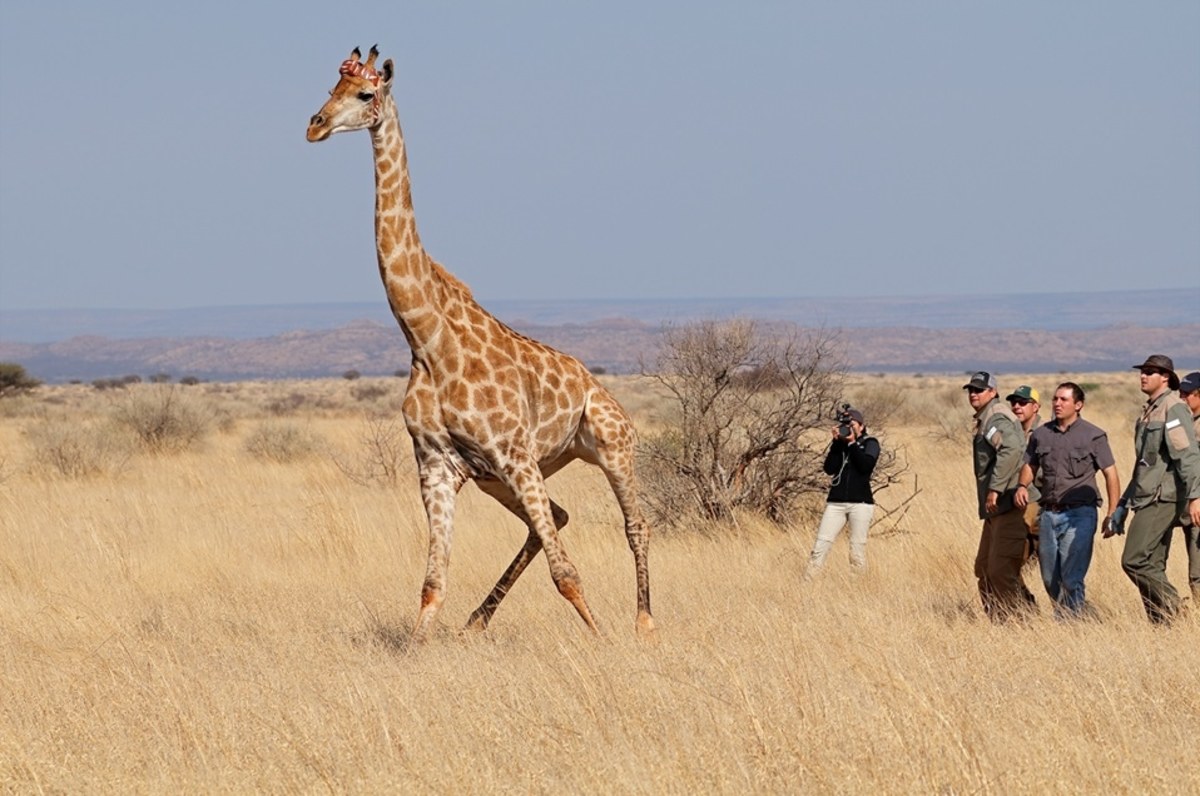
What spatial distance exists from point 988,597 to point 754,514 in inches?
195

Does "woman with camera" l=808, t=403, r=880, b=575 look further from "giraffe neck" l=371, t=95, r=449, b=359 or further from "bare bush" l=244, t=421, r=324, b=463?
"bare bush" l=244, t=421, r=324, b=463

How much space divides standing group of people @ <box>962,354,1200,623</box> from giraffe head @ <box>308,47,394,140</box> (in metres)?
3.76

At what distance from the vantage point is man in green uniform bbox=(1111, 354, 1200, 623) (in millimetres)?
8711

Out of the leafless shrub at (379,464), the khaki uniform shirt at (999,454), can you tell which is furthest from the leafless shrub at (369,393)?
the khaki uniform shirt at (999,454)

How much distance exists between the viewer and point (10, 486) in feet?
65.7

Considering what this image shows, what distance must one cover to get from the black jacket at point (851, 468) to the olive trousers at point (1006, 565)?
1712mm

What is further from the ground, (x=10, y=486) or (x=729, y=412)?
(x=729, y=412)

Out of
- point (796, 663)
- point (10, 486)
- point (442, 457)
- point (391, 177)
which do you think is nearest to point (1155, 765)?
point (796, 663)

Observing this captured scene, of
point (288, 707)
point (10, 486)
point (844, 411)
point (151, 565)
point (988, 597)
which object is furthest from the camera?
point (10, 486)

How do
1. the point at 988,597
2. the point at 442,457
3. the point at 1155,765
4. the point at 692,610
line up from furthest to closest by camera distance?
the point at 692,610
the point at 988,597
the point at 442,457
the point at 1155,765

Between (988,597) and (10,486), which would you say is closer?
(988,597)

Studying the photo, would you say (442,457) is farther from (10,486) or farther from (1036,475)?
(10,486)

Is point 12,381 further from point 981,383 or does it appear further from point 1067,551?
point 1067,551

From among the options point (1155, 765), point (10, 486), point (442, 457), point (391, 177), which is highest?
point (391, 177)
